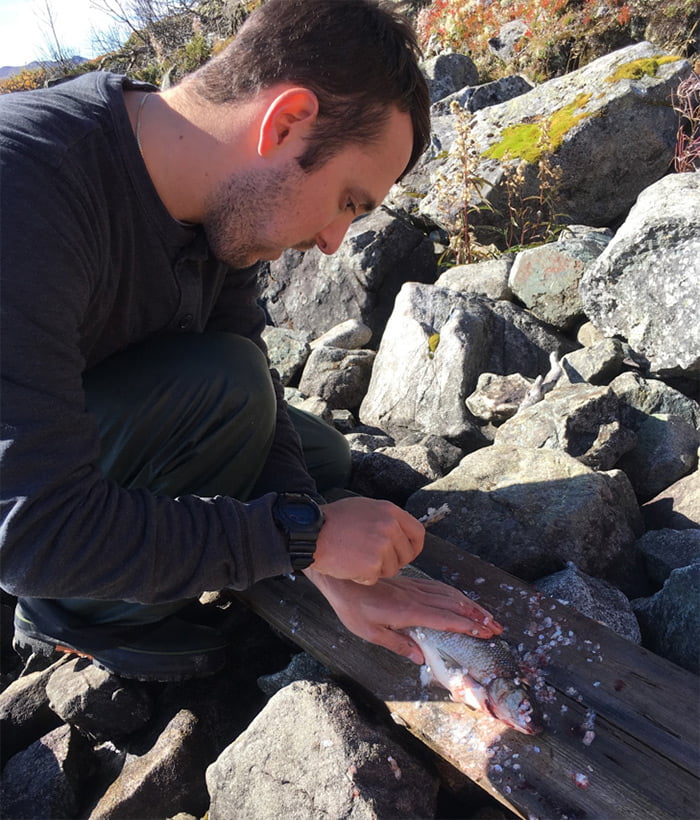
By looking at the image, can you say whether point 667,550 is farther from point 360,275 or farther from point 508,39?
point 508,39

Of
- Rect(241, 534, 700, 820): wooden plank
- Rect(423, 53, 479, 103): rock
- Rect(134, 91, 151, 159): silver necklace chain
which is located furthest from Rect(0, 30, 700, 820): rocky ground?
Rect(423, 53, 479, 103): rock

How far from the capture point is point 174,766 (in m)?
2.41

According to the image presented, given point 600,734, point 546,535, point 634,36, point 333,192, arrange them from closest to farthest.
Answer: point 600,734 → point 333,192 → point 546,535 → point 634,36

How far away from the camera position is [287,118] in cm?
201

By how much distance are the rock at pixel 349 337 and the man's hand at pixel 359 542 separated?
3.16 meters

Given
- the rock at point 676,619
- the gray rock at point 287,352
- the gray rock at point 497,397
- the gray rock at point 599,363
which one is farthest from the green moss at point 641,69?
the rock at point 676,619

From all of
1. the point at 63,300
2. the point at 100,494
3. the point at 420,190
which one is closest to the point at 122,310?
the point at 63,300

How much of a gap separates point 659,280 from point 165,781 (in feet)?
10.9

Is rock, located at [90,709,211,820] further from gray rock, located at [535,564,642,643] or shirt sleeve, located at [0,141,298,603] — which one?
gray rock, located at [535,564,642,643]

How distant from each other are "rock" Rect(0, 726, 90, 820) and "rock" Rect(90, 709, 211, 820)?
0.20m

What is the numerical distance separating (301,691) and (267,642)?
2.14 ft

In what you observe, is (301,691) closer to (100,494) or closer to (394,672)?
(394,672)

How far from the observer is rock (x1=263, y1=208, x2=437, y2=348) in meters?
5.59

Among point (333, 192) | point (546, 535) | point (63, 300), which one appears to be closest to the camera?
point (63, 300)
